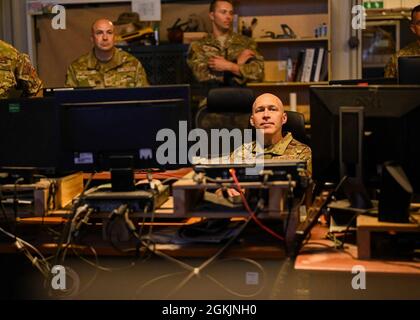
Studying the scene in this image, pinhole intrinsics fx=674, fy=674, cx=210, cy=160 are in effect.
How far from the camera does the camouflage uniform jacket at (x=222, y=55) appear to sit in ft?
18.0

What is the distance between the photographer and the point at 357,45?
5.80 metres

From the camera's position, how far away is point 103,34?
5012 mm

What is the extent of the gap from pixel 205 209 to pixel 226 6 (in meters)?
3.16

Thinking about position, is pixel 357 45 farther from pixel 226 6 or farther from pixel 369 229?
pixel 369 229

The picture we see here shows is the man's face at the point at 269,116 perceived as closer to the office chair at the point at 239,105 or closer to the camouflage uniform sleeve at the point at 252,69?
the office chair at the point at 239,105

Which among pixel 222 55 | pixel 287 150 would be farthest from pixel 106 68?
pixel 287 150

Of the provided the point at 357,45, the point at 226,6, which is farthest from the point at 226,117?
the point at 357,45

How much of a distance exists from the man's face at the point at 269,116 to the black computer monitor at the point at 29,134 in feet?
3.80

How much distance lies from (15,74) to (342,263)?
3.05 meters

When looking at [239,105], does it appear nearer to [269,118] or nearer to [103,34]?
[269,118]

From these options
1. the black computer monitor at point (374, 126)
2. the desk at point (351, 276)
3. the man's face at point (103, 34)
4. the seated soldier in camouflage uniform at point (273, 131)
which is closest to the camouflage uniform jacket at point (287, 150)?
the seated soldier in camouflage uniform at point (273, 131)

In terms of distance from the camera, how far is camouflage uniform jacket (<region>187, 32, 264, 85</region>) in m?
5.48

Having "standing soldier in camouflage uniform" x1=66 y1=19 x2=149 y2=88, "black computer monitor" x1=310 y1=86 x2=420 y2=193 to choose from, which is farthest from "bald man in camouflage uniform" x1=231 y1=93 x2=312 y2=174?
"standing soldier in camouflage uniform" x1=66 y1=19 x2=149 y2=88

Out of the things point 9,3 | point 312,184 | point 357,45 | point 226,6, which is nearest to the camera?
point 312,184
